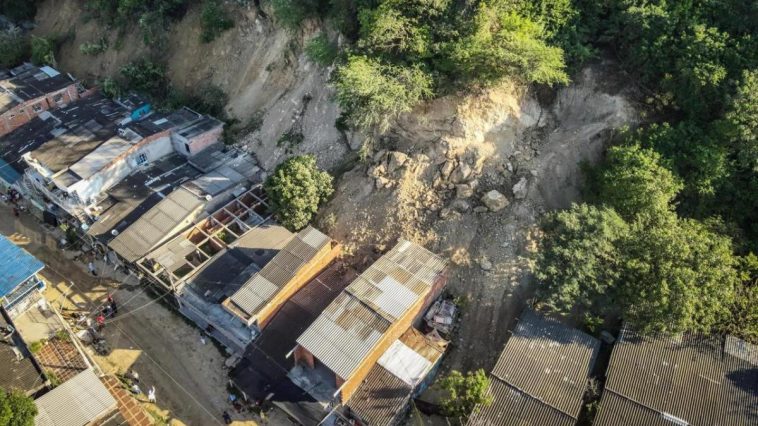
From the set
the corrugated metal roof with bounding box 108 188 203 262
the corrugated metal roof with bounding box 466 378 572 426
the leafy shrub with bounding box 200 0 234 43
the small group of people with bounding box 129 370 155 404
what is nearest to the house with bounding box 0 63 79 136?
the leafy shrub with bounding box 200 0 234 43

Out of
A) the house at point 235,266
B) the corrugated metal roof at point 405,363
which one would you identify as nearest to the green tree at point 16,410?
the house at point 235,266

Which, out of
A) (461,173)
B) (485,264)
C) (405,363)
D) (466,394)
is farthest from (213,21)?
(466,394)

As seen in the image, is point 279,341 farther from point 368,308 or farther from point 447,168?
point 447,168

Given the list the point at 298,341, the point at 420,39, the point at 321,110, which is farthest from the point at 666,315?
the point at 321,110

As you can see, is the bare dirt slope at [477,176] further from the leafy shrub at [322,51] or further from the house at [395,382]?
the leafy shrub at [322,51]

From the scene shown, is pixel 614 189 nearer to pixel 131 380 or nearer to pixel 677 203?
pixel 677 203

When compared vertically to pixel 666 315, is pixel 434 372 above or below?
below
